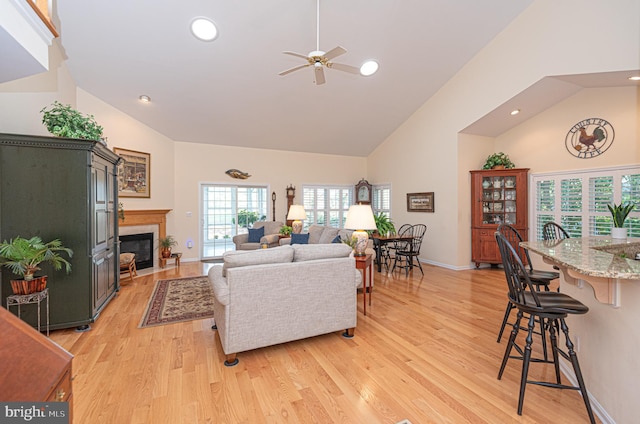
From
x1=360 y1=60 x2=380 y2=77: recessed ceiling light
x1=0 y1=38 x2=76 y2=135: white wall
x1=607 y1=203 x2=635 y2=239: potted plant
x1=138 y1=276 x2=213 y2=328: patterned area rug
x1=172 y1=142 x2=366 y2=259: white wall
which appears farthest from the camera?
x1=172 y1=142 x2=366 y2=259: white wall

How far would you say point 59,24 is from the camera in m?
3.57

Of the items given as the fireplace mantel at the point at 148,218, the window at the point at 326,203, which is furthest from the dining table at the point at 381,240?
the fireplace mantel at the point at 148,218

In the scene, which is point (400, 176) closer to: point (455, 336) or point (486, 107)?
point (486, 107)

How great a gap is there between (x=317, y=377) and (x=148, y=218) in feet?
17.2

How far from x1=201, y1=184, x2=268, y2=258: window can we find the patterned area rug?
2148 mm

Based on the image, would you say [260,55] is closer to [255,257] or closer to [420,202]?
[255,257]

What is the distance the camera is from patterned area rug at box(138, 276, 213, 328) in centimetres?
336

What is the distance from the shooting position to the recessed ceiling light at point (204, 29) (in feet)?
12.3

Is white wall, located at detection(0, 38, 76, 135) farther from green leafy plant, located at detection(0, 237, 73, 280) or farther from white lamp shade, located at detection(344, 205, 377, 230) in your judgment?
white lamp shade, located at detection(344, 205, 377, 230)

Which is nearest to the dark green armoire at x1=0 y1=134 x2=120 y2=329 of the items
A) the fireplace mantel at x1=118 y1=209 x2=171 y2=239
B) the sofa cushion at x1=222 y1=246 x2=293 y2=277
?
the sofa cushion at x1=222 y1=246 x2=293 y2=277

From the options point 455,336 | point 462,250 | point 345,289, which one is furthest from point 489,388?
point 462,250

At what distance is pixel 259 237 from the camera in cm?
639

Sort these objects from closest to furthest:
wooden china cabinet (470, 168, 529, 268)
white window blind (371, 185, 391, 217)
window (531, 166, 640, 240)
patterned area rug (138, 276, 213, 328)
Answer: patterned area rug (138, 276, 213, 328)
window (531, 166, 640, 240)
wooden china cabinet (470, 168, 529, 268)
white window blind (371, 185, 391, 217)

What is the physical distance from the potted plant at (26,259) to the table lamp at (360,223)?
292cm
